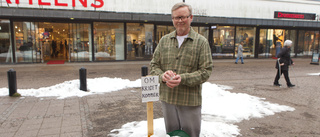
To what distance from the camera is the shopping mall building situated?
15059mm

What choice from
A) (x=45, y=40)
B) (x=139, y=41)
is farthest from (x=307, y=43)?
(x=45, y=40)

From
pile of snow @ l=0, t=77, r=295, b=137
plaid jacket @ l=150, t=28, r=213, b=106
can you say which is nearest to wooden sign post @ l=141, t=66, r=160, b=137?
plaid jacket @ l=150, t=28, r=213, b=106

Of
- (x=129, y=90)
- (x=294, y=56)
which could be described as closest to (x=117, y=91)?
(x=129, y=90)

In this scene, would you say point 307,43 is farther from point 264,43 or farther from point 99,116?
point 99,116

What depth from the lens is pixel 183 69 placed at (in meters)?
2.38

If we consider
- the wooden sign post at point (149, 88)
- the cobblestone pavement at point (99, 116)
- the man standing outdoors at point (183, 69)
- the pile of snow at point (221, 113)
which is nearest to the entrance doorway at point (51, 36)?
the cobblestone pavement at point (99, 116)

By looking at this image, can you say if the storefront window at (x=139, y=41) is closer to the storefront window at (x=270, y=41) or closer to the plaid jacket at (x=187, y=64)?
the storefront window at (x=270, y=41)

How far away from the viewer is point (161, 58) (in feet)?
8.32

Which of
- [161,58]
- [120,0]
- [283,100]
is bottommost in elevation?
[283,100]

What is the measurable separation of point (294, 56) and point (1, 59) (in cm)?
2810

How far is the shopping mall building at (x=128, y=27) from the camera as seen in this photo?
15.1 metres

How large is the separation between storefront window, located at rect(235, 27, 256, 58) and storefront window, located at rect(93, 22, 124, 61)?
459 inches

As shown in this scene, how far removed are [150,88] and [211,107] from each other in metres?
3.17

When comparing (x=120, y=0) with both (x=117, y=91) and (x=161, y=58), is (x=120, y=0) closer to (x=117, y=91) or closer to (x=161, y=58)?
(x=117, y=91)
